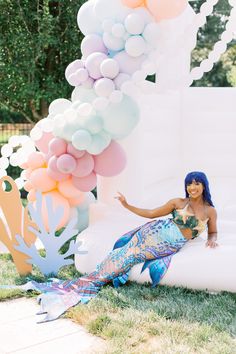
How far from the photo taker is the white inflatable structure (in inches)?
140

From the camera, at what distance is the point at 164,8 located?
3.83m

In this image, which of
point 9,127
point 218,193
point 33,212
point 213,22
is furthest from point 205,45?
point 33,212

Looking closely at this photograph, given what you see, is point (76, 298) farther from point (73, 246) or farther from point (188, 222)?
point (188, 222)

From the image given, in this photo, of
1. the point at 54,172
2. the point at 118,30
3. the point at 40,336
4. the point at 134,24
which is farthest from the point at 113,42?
the point at 40,336

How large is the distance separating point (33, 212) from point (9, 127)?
34.8ft

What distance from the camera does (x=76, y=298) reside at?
3.45 m

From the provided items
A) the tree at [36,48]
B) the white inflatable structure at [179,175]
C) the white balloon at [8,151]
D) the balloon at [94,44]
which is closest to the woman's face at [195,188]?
the white inflatable structure at [179,175]

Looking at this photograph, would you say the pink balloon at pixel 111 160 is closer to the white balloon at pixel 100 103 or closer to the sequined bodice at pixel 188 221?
the white balloon at pixel 100 103

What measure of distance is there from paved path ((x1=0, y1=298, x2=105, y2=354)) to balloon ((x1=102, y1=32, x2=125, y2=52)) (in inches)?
71.9

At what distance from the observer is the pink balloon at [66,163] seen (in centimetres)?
391

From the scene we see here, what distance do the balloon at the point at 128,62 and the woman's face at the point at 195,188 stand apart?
3.07ft

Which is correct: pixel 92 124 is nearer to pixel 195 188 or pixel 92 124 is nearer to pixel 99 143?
pixel 99 143

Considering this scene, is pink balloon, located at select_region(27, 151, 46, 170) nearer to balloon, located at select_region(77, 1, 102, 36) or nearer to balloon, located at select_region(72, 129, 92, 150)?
balloon, located at select_region(72, 129, 92, 150)

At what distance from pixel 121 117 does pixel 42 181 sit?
2.42ft
